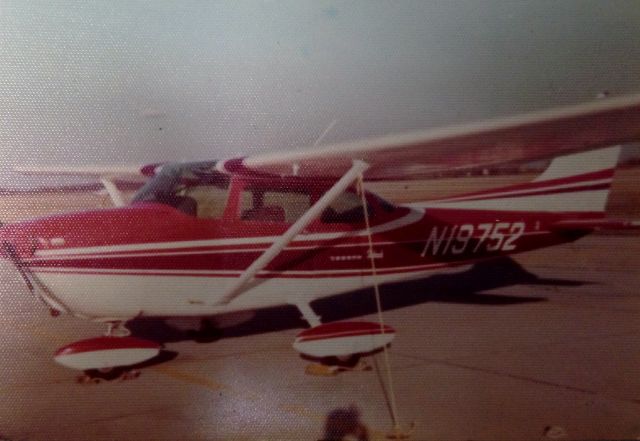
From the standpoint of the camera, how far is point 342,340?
3.94 meters

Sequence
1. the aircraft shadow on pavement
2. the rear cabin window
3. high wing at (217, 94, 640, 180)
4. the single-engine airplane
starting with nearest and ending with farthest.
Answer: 1. high wing at (217, 94, 640, 180)
2. the single-engine airplane
3. the rear cabin window
4. the aircraft shadow on pavement

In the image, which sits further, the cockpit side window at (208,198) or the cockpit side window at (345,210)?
the cockpit side window at (345,210)

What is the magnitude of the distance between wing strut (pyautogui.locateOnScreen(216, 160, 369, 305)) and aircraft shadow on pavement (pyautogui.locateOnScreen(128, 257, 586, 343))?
3.19ft

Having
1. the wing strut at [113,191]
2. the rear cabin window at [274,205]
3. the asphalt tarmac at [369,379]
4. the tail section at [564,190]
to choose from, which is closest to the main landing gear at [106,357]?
the asphalt tarmac at [369,379]

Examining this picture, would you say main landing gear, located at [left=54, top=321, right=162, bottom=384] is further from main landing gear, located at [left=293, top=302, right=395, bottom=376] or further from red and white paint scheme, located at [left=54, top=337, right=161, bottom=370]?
main landing gear, located at [left=293, top=302, right=395, bottom=376]

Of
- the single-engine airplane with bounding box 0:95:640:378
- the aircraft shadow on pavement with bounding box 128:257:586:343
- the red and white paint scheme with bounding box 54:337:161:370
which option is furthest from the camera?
the aircraft shadow on pavement with bounding box 128:257:586:343

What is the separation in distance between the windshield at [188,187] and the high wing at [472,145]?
13cm

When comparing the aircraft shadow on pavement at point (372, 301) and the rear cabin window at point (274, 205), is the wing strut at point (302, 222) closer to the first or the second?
the rear cabin window at point (274, 205)

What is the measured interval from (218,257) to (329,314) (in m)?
1.73

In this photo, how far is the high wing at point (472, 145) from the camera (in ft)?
9.12

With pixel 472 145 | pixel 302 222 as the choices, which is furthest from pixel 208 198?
pixel 472 145

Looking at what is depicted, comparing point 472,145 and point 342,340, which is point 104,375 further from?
point 472,145

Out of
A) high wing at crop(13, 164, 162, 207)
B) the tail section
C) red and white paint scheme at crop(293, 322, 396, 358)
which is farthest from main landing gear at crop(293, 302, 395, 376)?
high wing at crop(13, 164, 162, 207)

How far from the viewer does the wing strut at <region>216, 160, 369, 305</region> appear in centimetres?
390
